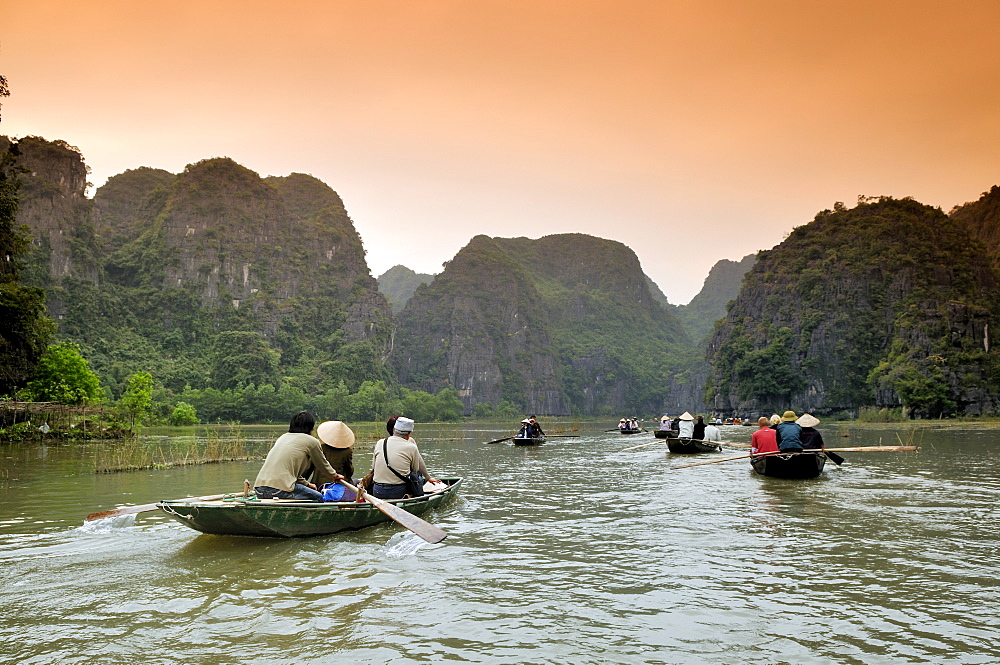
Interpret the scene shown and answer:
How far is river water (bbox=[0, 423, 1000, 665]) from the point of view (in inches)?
210

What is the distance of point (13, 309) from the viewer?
88.3 ft

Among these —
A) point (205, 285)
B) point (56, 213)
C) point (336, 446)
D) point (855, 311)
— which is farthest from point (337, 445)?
point (205, 285)

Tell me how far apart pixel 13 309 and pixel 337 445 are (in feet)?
75.0

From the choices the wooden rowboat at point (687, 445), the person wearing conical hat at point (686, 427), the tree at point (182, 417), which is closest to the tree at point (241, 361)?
the tree at point (182, 417)

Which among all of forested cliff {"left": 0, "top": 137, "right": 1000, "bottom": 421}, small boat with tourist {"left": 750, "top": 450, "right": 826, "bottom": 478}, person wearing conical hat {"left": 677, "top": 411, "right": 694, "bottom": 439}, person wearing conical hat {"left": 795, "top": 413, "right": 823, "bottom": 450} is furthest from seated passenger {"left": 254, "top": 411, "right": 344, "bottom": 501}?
forested cliff {"left": 0, "top": 137, "right": 1000, "bottom": 421}

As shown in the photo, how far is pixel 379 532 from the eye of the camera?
1030cm

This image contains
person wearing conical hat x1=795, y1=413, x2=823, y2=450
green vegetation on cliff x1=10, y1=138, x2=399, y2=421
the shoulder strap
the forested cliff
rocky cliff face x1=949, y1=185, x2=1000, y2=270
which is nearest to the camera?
the shoulder strap

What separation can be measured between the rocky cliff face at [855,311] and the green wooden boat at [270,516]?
72.2 meters

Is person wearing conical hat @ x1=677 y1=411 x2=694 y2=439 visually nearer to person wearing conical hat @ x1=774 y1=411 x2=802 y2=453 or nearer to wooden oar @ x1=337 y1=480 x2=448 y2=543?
person wearing conical hat @ x1=774 y1=411 x2=802 y2=453

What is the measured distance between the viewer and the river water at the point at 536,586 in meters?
5.34

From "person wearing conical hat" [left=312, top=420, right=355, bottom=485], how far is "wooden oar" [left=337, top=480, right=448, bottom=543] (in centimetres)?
53

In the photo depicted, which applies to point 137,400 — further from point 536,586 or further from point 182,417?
point 536,586

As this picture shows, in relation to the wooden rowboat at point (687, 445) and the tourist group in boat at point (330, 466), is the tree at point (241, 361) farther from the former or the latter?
the tourist group in boat at point (330, 466)

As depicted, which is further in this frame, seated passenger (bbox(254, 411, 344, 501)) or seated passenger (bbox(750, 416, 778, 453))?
seated passenger (bbox(750, 416, 778, 453))
